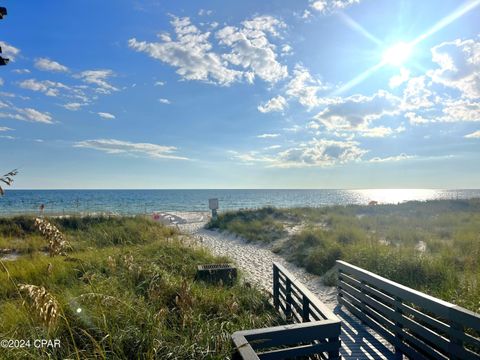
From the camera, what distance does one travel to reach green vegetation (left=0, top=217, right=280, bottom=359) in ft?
9.57

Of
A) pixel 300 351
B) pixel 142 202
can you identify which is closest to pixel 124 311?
pixel 300 351

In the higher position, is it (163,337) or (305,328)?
(305,328)

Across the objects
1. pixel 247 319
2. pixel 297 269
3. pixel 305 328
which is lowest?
pixel 297 269

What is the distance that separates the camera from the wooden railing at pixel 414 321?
Answer: 9.70ft

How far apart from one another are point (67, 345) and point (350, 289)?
4192 millimetres

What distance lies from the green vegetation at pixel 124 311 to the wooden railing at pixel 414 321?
141 centimetres

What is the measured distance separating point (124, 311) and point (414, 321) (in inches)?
130

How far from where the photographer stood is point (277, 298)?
5.52 m

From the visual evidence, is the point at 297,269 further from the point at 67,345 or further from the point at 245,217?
the point at 245,217

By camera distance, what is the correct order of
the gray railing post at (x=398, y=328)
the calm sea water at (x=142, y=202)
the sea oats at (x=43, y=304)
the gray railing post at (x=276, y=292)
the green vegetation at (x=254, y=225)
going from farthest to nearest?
the calm sea water at (x=142, y=202) < the green vegetation at (x=254, y=225) < the gray railing post at (x=276, y=292) < the gray railing post at (x=398, y=328) < the sea oats at (x=43, y=304)

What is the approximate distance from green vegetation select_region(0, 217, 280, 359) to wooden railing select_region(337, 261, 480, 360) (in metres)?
1.41

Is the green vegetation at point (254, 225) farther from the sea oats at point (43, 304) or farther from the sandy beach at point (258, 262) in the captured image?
the sea oats at point (43, 304)

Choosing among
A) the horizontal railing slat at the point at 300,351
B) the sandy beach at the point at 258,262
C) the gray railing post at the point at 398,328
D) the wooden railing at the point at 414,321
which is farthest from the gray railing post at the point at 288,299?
the horizontal railing slat at the point at 300,351

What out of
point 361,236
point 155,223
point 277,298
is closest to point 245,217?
point 155,223
